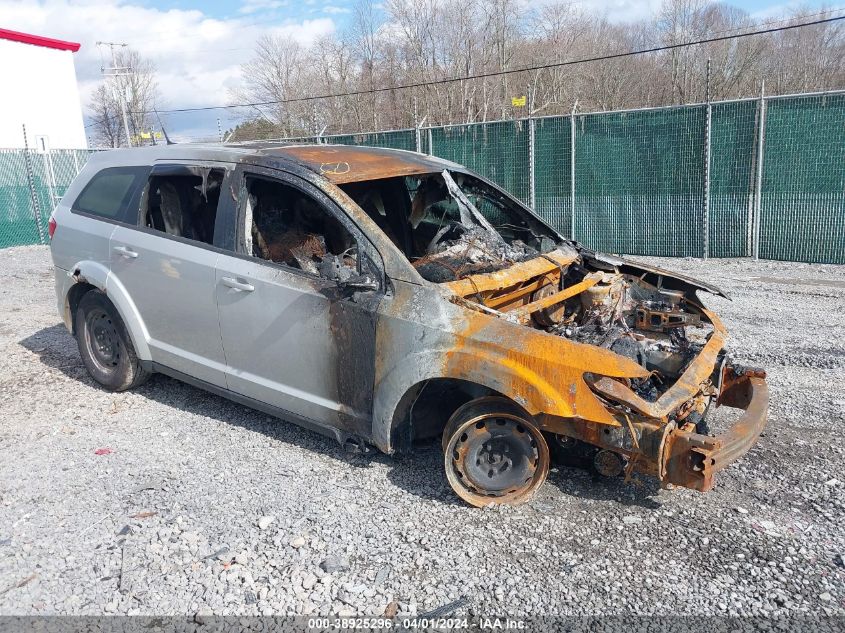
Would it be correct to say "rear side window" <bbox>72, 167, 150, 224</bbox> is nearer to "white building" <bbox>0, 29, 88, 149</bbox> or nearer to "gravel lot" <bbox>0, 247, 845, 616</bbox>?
"gravel lot" <bbox>0, 247, 845, 616</bbox>

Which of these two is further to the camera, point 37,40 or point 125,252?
point 37,40

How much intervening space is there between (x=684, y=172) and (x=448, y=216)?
24.9ft

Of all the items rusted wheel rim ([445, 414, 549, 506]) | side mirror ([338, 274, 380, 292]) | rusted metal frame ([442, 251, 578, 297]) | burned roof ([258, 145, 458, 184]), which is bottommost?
rusted wheel rim ([445, 414, 549, 506])

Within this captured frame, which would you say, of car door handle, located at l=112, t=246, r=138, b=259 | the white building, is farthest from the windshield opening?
the white building

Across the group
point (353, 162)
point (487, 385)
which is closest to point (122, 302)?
point (353, 162)

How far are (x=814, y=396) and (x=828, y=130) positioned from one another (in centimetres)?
680

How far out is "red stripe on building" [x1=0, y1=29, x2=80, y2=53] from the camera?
33500 millimetres

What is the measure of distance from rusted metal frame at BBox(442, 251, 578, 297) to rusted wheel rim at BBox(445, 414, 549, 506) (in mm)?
751

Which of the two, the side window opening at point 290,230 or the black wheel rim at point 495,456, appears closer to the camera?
the black wheel rim at point 495,456

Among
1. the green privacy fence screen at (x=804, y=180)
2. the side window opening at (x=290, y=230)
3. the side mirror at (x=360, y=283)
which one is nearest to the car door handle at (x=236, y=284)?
the side window opening at (x=290, y=230)

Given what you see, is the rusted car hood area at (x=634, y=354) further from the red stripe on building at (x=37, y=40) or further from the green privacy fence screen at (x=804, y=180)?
the red stripe on building at (x=37, y=40)

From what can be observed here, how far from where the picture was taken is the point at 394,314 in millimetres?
3869

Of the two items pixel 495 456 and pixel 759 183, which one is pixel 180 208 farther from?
pixel 759 183

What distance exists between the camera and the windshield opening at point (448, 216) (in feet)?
16.4
